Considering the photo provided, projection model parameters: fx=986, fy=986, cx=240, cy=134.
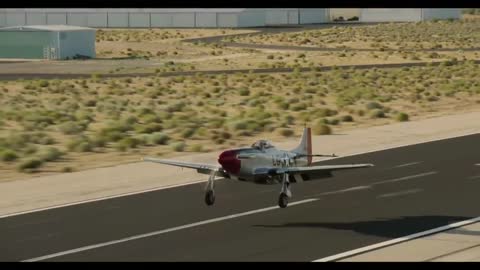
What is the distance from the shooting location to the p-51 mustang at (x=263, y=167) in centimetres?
1873

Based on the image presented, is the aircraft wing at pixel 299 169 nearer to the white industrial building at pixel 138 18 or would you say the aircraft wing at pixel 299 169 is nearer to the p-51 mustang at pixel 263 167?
the p-51 mustang at pixel 263 167

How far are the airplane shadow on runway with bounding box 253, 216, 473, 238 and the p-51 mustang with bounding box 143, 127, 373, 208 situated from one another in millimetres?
1682

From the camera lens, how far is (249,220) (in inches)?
907

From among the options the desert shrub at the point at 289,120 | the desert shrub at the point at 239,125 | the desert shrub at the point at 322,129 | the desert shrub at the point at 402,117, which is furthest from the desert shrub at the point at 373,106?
the desert shrub at the point at 322,129

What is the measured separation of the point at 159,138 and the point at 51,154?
654cm

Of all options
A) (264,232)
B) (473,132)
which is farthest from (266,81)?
(264,232)

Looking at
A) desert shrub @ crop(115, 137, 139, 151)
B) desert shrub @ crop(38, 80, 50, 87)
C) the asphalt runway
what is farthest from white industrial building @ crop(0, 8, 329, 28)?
the asphalt runway

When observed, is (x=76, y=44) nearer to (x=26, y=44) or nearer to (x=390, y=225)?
(x=26, y=44)

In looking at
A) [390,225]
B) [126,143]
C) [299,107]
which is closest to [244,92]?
[299,107]

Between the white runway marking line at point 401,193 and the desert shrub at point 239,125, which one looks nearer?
the white runway marking line at point 401,193

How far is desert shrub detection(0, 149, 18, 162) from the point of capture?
35219 millimetres

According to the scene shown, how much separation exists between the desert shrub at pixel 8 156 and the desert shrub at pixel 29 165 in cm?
179

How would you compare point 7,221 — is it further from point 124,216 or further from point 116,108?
point 116,108
